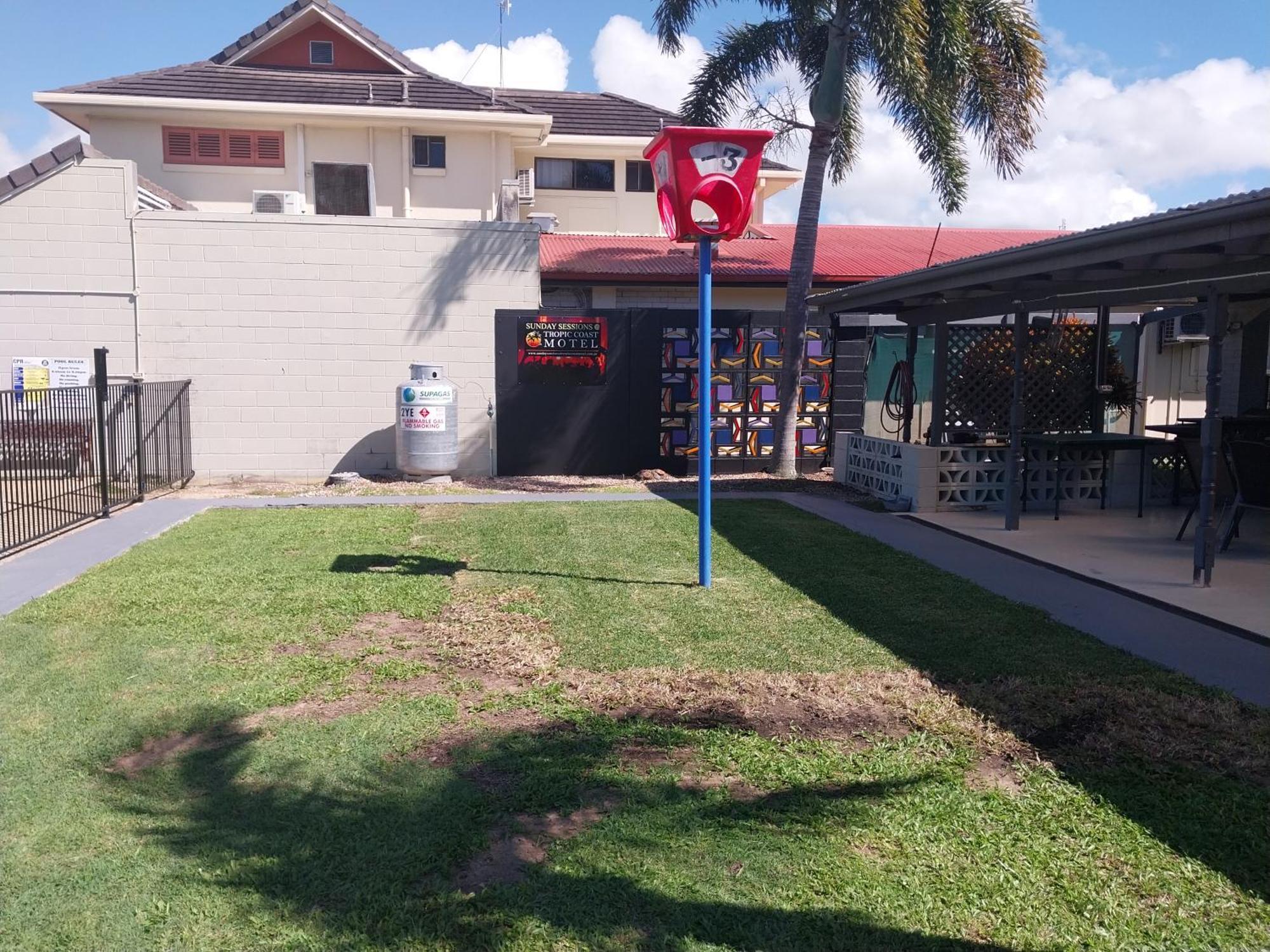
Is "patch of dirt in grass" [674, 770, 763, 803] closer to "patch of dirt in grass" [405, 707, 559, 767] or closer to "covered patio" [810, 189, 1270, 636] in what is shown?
"patch of dirt in grass" [405, 707, 559, 767]

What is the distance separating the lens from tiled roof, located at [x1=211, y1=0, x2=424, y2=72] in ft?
76.1

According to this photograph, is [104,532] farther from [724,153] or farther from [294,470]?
[724,153]

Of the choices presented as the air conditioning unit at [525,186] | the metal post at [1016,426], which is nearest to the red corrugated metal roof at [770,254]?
the air conditioning unit at [525,186]

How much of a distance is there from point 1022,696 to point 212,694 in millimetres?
4214

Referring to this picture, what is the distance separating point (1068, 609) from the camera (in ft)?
24.9

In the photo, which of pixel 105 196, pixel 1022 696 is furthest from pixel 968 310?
pixel 105 196

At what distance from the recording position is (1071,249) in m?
8.20

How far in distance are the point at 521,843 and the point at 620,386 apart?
11.7m

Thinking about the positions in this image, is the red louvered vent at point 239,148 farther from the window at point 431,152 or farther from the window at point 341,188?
the window at point 431,152

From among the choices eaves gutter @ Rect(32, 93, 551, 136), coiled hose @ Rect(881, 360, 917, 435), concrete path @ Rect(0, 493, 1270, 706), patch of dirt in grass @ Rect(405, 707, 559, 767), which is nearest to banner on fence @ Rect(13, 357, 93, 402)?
concrete path @ Rect(0, 493, 1270, 706)

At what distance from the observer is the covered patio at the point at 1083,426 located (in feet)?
26.6

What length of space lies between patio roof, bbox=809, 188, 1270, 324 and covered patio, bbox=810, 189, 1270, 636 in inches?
1.0

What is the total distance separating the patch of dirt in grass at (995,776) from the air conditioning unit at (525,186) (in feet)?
61.2

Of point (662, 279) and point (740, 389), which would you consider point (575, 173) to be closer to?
point (662, 279)
